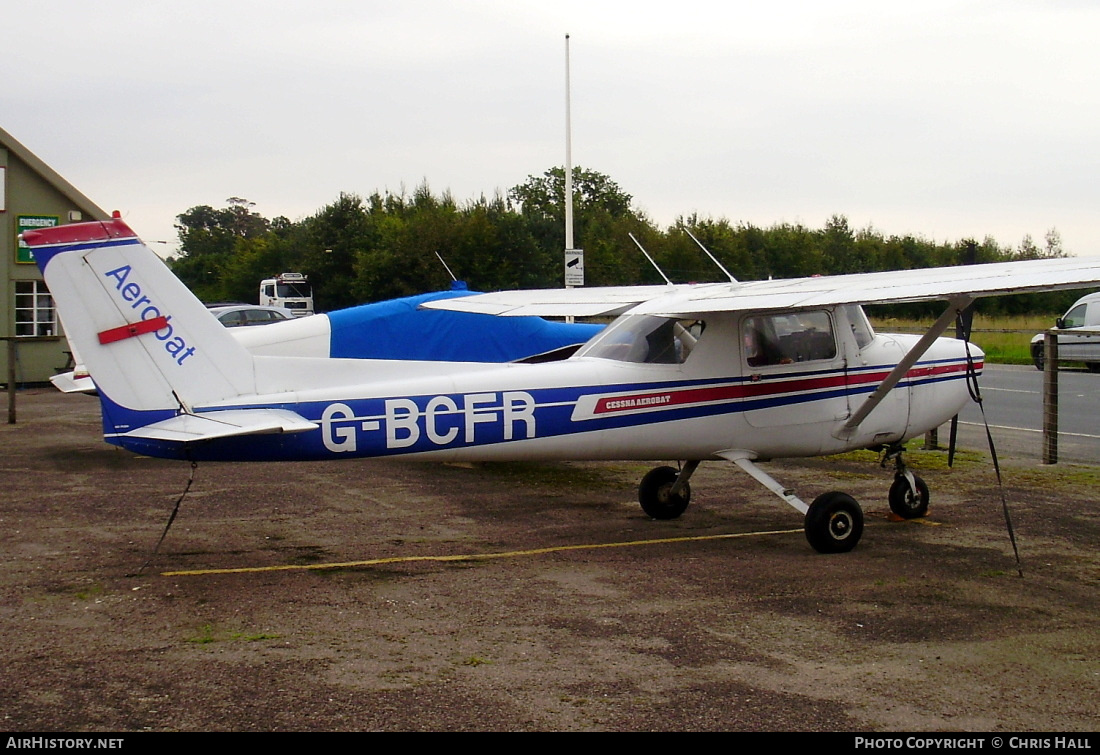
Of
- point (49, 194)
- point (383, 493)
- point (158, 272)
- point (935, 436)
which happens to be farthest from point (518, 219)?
point (158, 272)

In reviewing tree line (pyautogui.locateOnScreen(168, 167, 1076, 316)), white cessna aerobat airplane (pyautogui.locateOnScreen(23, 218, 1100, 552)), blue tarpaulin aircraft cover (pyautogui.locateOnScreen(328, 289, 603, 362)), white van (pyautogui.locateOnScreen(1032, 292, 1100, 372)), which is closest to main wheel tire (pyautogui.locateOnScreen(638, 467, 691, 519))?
white cessna aerobat airplane (pyautogui.locateOnScreen(23, 218, 1100, 552))

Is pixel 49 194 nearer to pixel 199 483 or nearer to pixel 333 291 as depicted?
pixel 199 483

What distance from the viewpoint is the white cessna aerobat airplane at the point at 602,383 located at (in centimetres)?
685

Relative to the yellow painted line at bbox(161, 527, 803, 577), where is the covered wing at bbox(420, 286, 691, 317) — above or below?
above

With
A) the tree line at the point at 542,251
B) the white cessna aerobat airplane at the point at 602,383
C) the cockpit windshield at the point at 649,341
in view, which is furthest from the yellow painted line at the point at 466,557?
the tree line at the point at 542,251

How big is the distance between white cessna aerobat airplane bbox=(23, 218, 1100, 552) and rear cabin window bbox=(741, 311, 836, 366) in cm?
2

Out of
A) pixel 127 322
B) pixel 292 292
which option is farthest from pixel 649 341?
pixel 292 292

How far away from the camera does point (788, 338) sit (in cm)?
858

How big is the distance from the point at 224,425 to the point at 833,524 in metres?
4.62

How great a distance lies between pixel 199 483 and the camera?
11.2 metres

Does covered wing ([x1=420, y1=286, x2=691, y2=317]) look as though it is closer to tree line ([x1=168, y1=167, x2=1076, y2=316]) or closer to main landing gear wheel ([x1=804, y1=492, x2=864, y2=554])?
main landing gear wheel ([x1=804, y1=492, x2=864, y2=554])

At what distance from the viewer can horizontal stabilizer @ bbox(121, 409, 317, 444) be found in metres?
6.55

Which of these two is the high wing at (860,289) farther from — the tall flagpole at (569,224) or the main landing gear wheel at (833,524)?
the tall flagpole at (569,224)

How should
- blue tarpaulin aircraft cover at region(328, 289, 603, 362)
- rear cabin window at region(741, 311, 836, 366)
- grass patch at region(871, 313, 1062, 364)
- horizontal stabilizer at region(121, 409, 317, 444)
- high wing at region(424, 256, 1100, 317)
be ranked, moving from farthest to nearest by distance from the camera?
grass patch at region(871, 313, 1062, 364) → blue tarpaulin aircraft cover at region(328, 289, 603, 362) → rear cabin window at region(741, 311, 836, 366) → high wing at region(424, 256, 1100, 317) → horizontal stabilizer at region(121, 409, 317, 444)
